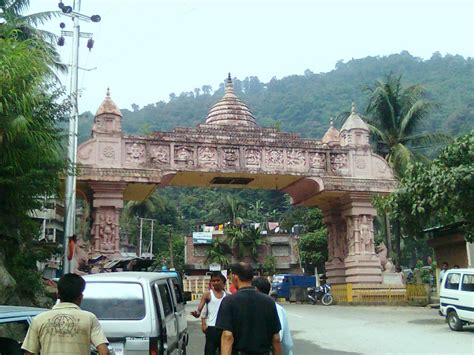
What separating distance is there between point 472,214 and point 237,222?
114 ft

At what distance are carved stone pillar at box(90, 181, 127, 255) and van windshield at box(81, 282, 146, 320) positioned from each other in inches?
494

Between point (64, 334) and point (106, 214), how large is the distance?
52.6 feet

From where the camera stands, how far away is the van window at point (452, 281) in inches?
513

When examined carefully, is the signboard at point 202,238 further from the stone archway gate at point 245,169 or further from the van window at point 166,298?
the van window at point 166,298

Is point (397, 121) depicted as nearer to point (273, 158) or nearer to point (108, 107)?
point (273, 158)

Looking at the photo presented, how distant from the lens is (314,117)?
86625 mm

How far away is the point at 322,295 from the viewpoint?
24.8m

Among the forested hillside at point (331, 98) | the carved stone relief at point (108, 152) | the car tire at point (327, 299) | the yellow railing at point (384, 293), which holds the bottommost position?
the car tire at point (327, 299)

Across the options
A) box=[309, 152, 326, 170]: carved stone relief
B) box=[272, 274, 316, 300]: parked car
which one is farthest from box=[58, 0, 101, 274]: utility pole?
box=[272, 274, 316, 300]: parked car

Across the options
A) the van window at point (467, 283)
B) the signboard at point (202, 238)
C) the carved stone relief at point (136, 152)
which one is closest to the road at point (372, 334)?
the van window at point (467, 283)

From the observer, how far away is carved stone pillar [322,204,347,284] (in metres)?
23.5

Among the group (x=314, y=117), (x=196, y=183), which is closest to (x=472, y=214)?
(x=196, y=183)

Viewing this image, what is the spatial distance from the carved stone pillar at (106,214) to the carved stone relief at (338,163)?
8.48 metres

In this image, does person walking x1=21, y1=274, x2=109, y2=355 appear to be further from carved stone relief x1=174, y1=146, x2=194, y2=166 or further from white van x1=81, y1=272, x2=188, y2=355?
carved stone relief x1=174, y1=146, x2=194, y2=166
